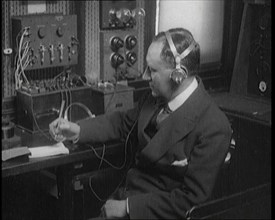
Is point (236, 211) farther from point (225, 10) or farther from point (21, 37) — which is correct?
point (225, 10)

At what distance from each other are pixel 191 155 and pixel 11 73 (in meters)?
1.33

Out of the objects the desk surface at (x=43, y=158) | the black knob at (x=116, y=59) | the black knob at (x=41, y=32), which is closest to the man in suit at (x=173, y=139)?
the desk surface at (x=43, y=158)

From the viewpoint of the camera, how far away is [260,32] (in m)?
3.84

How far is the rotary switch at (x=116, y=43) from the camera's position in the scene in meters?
3.53

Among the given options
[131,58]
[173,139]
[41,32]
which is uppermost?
[41,32]

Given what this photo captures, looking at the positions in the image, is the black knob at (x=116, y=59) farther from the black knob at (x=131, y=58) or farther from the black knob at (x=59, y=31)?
the black knob at (x=59, y=31)

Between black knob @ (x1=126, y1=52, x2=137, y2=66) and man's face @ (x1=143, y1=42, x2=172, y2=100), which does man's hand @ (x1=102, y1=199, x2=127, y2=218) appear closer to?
man's face @ (x1=143, y1=42, x2=172, y2=100)

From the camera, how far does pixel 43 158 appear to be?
2.56 m

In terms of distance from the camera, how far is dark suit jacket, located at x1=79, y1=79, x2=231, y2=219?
2275 mm

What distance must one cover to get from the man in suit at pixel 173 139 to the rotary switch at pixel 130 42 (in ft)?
3.27

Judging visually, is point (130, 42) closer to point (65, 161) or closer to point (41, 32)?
point (41, 32)

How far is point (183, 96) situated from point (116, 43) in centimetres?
115

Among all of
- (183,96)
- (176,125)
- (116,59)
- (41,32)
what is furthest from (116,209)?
(116,59)

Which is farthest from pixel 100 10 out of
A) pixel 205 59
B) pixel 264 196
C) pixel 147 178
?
pixel 264 196
